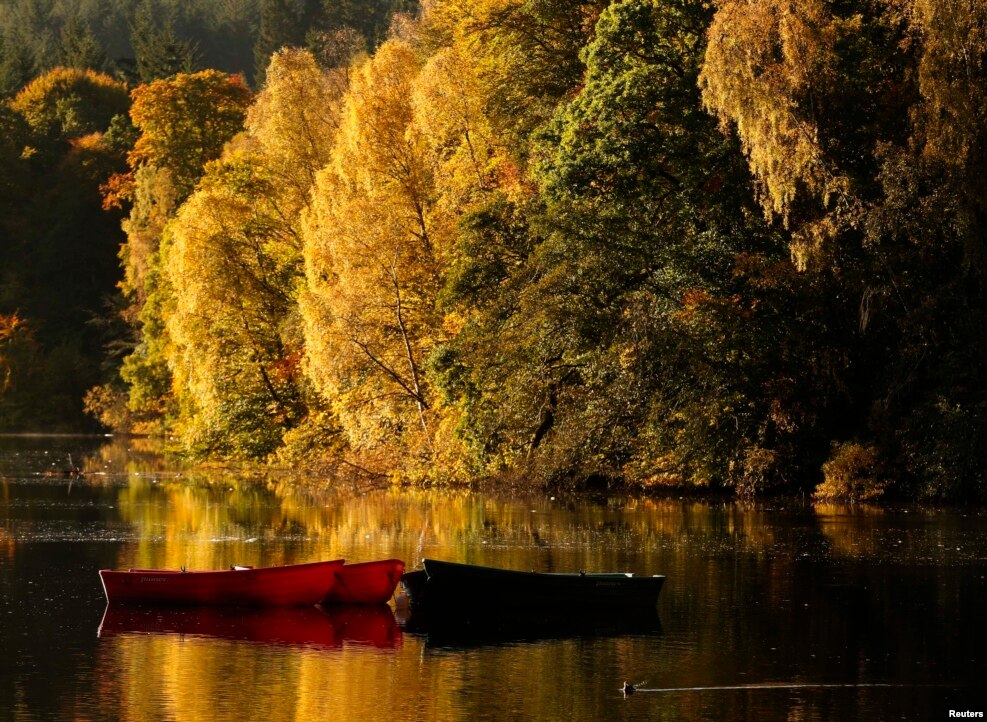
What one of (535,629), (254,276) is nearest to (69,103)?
(254,276)

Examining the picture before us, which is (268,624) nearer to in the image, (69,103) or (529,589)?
(529,589)

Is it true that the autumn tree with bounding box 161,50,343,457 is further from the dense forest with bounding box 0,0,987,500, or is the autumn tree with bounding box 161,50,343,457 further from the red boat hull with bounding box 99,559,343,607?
the red boat hull with bounding box 99,559,343,607

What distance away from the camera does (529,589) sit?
22453 mm

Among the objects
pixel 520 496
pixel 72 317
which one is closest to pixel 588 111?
pixel 520 496

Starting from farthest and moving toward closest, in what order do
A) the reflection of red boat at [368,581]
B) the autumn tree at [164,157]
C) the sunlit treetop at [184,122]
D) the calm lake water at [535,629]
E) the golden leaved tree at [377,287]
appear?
the sunlit treetop at [184,122] < the autumn tree at [164,157] < the golden leaved tree at [377,287] < the reflection of red boat at [368,581] < the calm lake water at [535,629]

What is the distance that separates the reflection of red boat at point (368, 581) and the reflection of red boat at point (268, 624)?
0.18m

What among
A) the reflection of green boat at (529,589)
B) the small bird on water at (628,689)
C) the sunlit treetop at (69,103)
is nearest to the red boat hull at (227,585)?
the reflection of green boat at (529,589)

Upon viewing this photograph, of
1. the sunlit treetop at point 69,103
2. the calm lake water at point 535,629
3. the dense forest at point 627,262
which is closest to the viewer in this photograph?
the calm lake water at point 535,629

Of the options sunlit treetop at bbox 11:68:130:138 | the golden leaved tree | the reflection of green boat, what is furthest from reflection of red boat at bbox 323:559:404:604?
sunlit treetop at bbox 11:68:130:138

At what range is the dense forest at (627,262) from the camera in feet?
117

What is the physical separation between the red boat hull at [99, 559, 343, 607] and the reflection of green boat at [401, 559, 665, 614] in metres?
1.76

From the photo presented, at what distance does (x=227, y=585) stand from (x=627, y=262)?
1855 cm

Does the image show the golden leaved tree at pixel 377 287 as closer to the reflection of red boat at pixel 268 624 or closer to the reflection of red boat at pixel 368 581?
the reflection of red boat at pixel 368 581

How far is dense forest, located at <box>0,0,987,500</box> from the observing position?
35781 mm
